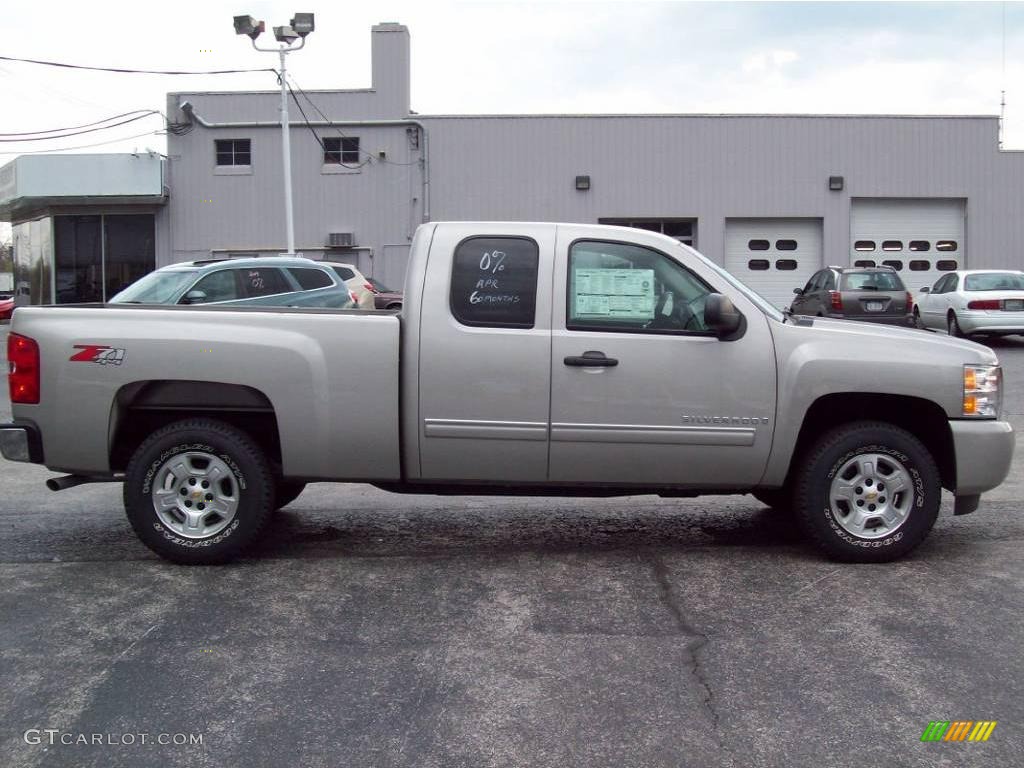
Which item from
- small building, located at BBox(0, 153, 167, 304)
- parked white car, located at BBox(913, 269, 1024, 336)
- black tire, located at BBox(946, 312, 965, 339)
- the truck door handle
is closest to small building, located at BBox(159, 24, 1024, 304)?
small building, located at BBox(0, 153, 167, 304)

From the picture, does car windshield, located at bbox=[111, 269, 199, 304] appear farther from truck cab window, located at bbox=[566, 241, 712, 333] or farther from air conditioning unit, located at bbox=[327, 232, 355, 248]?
air conditioning unit, located at bbox=[327, 232, 355, 248]

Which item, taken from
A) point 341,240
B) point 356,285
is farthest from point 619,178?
point 356,285

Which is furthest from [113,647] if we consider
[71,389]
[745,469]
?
[745,469]

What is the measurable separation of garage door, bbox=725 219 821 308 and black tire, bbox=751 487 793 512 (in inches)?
958

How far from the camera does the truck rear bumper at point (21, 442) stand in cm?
576

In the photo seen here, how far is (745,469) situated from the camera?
5777 millimetres

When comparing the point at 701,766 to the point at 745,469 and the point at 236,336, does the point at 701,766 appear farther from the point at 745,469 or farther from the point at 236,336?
the point at 236,336

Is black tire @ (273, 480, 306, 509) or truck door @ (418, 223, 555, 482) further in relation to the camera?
black tire @ (273, 480, 306, 509)

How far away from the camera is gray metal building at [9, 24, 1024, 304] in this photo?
3025 centimetres

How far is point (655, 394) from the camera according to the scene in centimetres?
569

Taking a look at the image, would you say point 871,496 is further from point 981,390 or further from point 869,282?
point 869,282

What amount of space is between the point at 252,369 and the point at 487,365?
124cm

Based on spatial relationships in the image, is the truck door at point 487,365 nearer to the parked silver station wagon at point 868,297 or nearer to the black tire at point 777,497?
the black tire at point 777,497

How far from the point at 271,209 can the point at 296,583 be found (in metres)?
26.3
